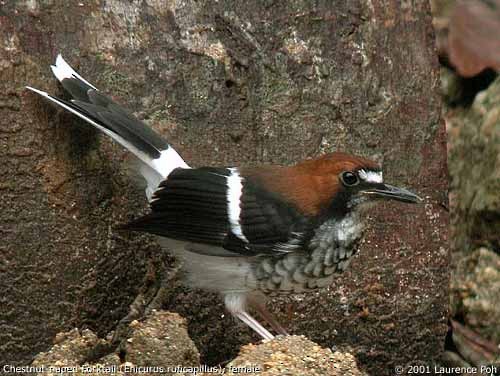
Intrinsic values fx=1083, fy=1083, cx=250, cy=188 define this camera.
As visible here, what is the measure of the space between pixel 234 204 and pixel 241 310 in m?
0.47

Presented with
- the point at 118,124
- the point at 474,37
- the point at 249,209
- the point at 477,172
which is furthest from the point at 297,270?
the point at 474,37

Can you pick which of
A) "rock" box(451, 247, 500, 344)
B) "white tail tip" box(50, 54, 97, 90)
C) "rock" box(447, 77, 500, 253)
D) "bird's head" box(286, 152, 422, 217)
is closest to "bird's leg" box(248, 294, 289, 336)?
"bird's head" box(286, 152, 422, 217)

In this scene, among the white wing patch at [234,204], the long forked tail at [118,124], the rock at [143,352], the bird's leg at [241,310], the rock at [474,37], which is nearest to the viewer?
the rock at [143,352]

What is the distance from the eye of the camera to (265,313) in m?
4.75

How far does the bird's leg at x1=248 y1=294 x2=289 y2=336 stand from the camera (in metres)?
4.67

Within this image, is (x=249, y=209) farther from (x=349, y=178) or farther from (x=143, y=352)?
(x=143, y=352)

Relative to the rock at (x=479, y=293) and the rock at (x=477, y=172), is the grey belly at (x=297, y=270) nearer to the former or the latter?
the rock at (x=479, y=293)

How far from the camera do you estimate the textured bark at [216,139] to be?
4.35 m

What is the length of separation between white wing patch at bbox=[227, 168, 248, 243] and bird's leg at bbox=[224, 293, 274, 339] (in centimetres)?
30

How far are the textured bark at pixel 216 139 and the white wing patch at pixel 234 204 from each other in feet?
1.04

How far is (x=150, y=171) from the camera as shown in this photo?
4496mm

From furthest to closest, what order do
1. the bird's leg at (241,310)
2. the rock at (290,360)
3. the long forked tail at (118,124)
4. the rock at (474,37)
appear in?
the rock at (474,37) → the bird's leg at (241,310) → the long forked tail at (118,124) → the rock at (290,360)

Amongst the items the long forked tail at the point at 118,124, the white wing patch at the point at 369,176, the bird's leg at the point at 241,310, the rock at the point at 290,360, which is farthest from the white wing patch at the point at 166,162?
the rock at the point at 290,360

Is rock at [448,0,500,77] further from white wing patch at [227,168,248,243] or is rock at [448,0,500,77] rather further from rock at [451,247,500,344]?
white wing patch at [227,168,248,243]
